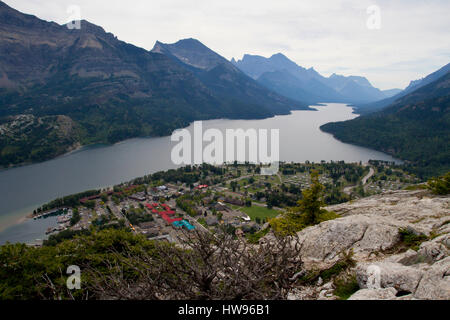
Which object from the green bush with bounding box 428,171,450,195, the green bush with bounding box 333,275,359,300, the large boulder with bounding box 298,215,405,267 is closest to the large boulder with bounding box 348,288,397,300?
the green bush with bounding box 333,275,359,300

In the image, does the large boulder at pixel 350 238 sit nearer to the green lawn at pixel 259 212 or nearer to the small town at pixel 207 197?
the small town at pixel 207 197

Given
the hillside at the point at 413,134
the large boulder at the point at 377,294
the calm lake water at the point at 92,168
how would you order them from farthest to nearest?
the hillside at the point at 413,134 → the calm lake water at the point at 92,168 → the large boulder at the point at 377,294

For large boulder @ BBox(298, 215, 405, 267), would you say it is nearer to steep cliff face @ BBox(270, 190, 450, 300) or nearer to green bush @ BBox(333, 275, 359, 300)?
steep cliff face @ BBox(270, 190, 450, 300)

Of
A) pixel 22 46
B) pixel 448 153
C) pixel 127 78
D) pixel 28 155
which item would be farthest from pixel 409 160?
pixel 22 46

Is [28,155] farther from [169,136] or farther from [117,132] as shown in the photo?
[169,136]

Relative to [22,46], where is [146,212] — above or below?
below

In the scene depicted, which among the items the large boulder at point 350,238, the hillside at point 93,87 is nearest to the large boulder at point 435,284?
the large boulder at point 350,238
